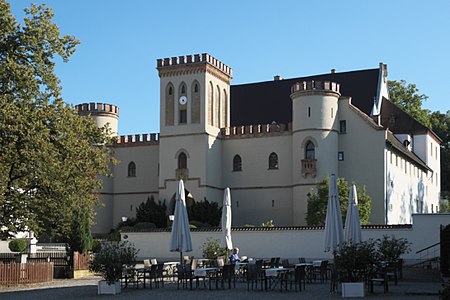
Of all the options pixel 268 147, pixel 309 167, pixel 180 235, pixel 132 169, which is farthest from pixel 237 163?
pixel 180 235

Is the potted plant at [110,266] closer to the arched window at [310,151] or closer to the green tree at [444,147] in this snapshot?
the arched window at [310,151]

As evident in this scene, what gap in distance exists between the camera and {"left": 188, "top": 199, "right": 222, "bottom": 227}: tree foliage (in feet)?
155

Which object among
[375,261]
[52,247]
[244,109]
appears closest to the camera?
[375,261]

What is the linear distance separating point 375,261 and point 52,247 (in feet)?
87.6

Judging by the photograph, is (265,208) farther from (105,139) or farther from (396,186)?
(105,139)

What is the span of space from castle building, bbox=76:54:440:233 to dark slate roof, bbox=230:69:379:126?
0.09 meters

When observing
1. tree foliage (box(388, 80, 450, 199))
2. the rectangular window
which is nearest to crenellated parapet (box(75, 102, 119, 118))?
the rectangular window

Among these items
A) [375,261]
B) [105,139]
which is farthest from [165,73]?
[375,261]

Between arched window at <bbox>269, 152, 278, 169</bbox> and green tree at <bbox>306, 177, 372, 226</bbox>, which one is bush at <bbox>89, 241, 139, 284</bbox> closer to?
green tree at <bbox>306, 177, 372, 226</bbox>

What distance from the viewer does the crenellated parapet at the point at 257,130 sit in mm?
50188

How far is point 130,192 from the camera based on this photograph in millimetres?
54562

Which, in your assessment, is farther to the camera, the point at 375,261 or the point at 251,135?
the point at 251,135

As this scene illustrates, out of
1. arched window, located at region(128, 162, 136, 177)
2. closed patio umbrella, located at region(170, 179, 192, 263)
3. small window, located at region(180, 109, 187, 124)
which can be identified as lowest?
closed patio umbrella, located at region(170, 179, 192, 263)

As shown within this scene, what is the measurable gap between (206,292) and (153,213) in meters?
28.8
